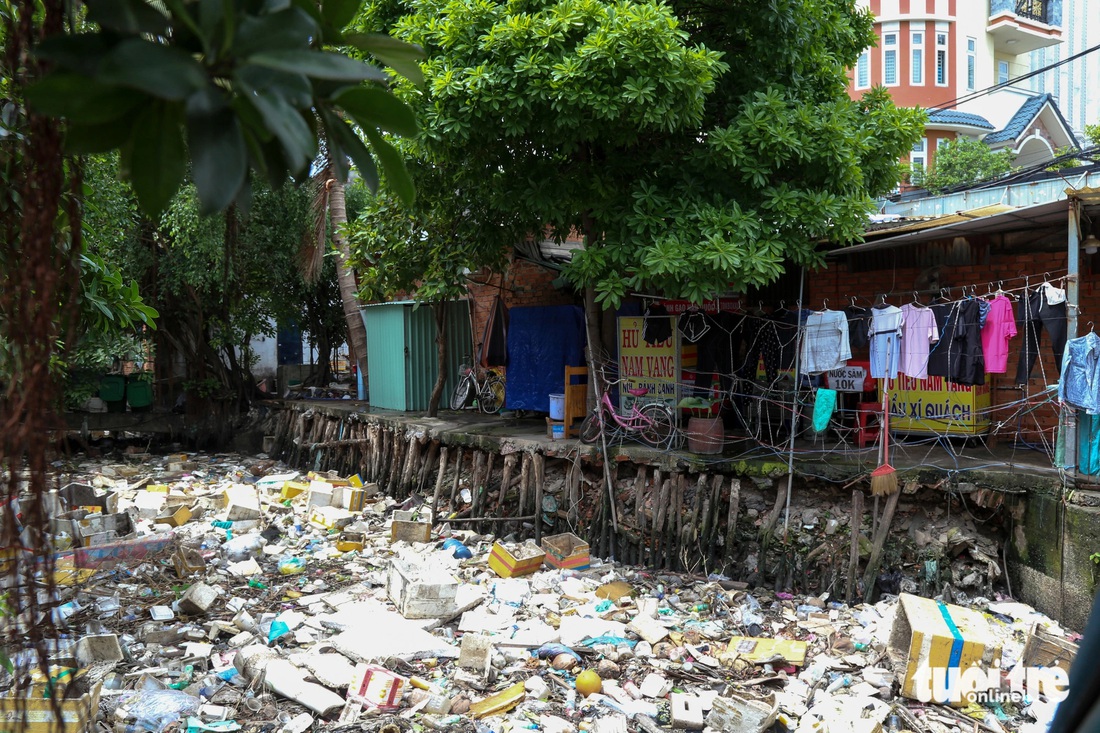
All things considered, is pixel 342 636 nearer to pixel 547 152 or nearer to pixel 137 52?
pixel 547 152

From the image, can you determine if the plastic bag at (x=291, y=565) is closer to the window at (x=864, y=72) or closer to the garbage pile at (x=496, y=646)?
the garbage pile at (x=496, y=646)

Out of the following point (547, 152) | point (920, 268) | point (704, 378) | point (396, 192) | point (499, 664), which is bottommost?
point (499, 664)

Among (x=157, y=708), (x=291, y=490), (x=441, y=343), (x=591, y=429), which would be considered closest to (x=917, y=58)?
(x=441, y=343)

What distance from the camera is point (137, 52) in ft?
3.88

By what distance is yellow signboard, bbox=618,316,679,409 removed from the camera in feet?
30.5

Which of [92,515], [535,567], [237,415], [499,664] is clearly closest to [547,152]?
[535,567]

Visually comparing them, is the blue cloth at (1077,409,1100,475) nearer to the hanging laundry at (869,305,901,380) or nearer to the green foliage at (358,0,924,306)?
the hanging laundry at (869,305,901,380)

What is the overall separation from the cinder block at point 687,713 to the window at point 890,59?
2126 centimetres

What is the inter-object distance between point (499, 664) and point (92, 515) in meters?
6.10

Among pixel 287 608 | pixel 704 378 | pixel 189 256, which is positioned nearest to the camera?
pixel 287 608

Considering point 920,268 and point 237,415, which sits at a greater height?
point 920,268

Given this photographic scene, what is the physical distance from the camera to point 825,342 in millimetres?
8102

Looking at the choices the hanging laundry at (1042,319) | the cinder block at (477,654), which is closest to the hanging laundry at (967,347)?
the hanging laundry at (1042,319)

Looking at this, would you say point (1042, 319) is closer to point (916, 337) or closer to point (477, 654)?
point (916, 337)
